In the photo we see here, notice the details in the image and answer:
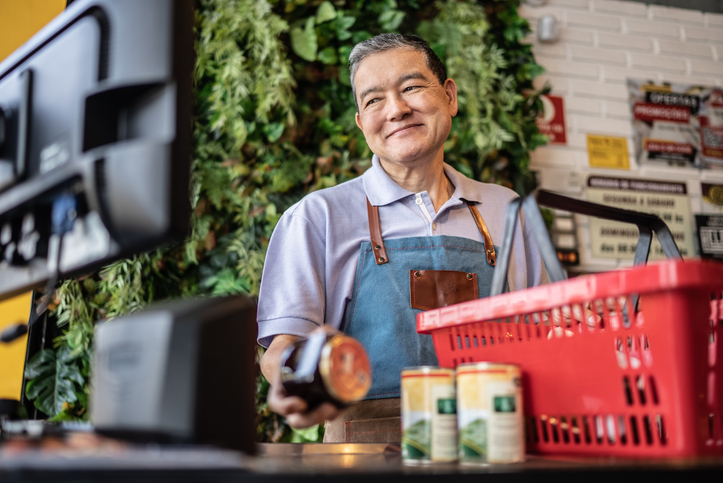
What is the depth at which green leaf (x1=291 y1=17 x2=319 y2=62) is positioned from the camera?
2.53 m

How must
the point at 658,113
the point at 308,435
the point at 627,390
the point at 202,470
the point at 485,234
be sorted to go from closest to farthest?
the point at 202,470 < the point at 627,390 < the point at 485,234 < the point at 308,435 < the point at 658,113

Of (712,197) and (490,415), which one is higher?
(712,197)

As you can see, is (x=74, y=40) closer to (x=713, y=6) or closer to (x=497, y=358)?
(x=497, y=358)

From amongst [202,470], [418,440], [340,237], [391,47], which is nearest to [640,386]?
[418,440]

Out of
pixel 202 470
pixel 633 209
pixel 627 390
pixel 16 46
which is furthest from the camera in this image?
pixel 633 209

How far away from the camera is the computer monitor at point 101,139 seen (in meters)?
0.67

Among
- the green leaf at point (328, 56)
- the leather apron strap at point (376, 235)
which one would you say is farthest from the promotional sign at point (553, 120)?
the leather apron strap at point (376, 235)

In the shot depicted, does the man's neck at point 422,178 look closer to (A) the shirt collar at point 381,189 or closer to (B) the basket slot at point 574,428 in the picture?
(A) the shirt collar at point 381,189

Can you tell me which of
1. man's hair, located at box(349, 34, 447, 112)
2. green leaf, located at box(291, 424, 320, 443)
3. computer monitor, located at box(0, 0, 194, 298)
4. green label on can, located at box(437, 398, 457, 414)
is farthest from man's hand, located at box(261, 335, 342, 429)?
green leaf, located at box(291, 424, 320, 443)

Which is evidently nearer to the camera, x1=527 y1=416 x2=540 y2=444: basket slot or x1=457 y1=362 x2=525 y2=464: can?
x1=457 y1=362 x2=525 y2=464: can

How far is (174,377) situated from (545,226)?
1.50 ft

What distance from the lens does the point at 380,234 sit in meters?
1.57

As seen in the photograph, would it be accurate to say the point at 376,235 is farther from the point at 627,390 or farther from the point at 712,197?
the point at 712,197

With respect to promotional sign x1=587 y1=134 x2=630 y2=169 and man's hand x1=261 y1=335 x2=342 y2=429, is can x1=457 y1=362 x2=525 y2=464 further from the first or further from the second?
promotional sign x1=587 y1=134 x2=630 y2=169
